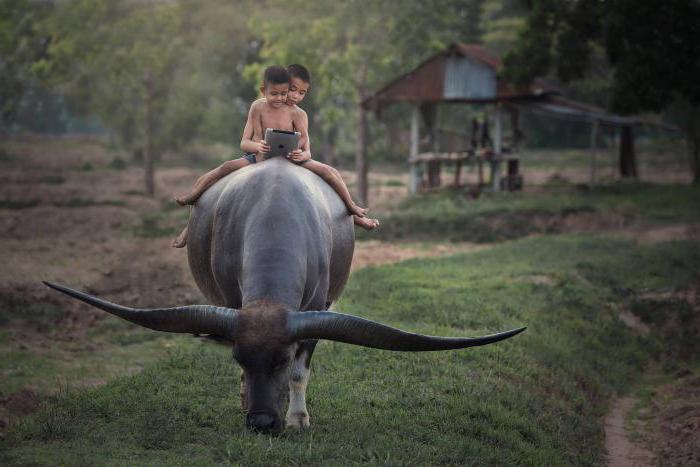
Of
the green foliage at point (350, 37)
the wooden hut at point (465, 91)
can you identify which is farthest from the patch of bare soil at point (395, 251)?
the wooden hut at point (465, 91)

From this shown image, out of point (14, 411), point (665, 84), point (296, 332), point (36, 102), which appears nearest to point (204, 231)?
point (296, 332)

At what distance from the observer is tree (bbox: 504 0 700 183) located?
62.4 ft

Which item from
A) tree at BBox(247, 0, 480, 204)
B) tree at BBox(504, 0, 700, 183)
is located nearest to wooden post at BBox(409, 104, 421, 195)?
tree at BBox(247, 0, 480, 204)

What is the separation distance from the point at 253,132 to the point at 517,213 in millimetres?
15914

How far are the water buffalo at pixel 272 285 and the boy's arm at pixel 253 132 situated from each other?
0.18 m

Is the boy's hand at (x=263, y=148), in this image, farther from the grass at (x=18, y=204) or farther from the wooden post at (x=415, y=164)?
the wooden post at (x=415, y=164)

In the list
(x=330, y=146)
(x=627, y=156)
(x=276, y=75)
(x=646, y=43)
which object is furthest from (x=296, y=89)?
(x=330, y=146)

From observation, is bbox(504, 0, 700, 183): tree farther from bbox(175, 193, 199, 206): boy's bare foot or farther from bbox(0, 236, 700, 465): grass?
bbox(175, 193, 199, 206): boy's bare foot

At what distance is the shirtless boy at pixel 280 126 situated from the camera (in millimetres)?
6820

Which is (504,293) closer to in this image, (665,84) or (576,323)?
(576,323)

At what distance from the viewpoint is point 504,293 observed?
1289 centimetres

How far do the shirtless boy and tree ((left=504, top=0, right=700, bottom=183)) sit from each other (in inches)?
556

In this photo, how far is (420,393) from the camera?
7.83 meters

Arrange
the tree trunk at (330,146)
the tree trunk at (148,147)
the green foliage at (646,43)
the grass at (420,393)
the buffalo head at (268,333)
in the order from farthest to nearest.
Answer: the tree trunk at (330,146)
the tree trunk at (148,147)
the green foliage at (646,43)
the grass at (420,393)
the buffalo head at (268,333)
